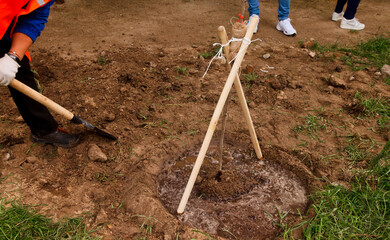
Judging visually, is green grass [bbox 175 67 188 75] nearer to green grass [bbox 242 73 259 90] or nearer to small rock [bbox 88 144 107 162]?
green grass [bbox 242 73 259 90]

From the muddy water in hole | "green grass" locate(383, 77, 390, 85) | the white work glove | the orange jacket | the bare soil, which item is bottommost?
the muddy water in hole

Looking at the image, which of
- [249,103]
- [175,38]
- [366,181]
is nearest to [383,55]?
[249,103]

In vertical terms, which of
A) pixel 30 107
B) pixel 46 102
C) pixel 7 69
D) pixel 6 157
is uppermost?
pixel 7 69

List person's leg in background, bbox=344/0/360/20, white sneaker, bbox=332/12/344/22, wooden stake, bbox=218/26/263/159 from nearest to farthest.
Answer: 1. wooden stake, bbox=218/26/263/159
2. person's leg in background, bbox=344/0/360/20
3. white sneaker, bbox=332/12/344/22

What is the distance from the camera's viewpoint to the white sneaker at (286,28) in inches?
211

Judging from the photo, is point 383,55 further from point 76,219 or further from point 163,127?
point 76,219

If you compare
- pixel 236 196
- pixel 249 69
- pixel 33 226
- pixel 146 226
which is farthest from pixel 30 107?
pixel 249 69

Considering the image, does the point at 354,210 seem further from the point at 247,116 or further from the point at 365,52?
the point at 365,52

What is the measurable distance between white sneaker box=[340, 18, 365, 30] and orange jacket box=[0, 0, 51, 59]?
5172 millimetres

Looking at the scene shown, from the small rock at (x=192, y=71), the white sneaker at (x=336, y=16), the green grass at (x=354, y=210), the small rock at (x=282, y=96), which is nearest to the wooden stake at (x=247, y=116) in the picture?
the green grass at (x=354, y=210)

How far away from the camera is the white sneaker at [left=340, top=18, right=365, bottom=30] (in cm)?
569

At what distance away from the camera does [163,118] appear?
3.54 metres

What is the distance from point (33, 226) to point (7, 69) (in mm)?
1169

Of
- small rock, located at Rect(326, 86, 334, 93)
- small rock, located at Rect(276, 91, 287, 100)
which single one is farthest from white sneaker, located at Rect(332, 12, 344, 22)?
small rock, located at Rect(276, 91, 287, 100)
